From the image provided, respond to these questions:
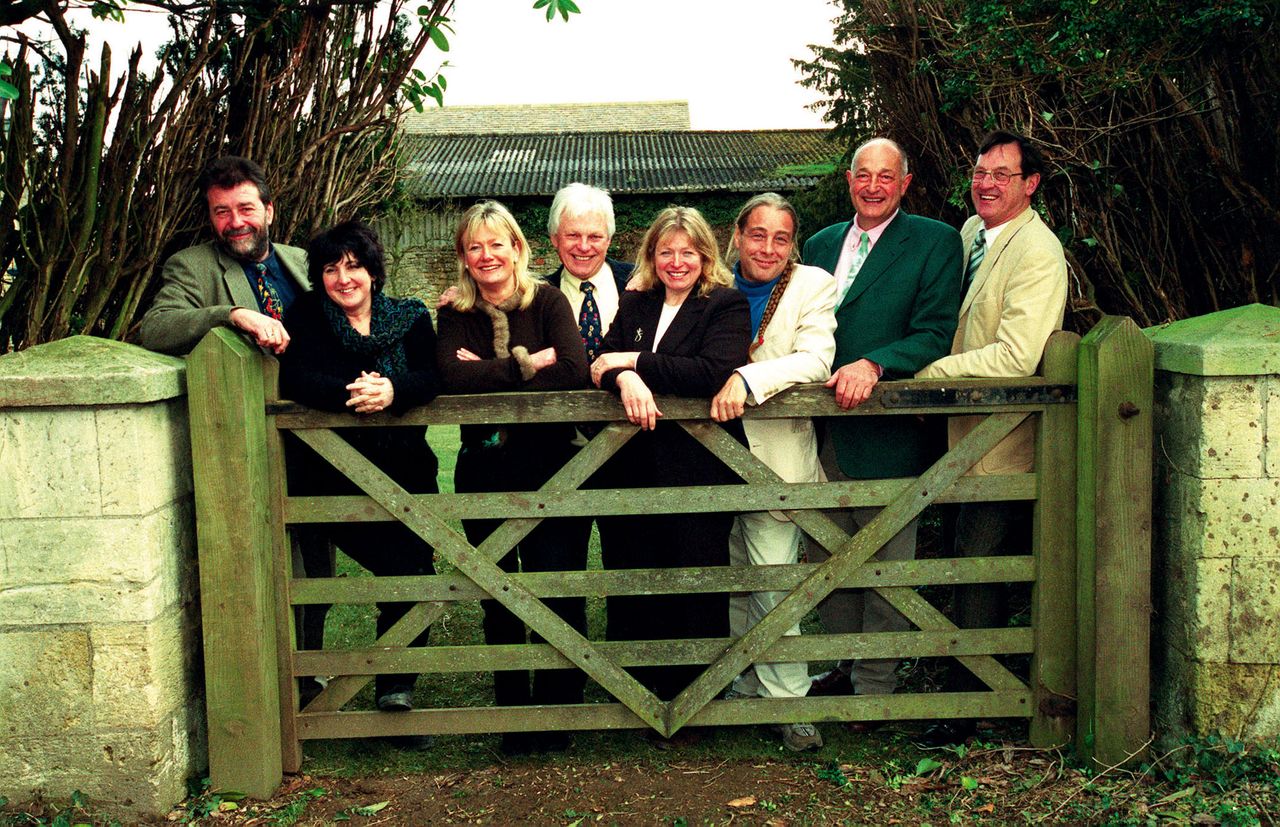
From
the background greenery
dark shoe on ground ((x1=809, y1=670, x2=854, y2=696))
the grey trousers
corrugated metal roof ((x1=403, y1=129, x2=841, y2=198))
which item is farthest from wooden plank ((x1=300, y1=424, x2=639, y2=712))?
corrugated metal roof ((x1=403, y1=129, x2=841, y2=198))

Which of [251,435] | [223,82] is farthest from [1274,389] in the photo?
[223,82]

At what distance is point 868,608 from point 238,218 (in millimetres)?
2839

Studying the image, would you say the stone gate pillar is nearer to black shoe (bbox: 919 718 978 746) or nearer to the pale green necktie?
black shoe (bbox: 919 718 978 746)

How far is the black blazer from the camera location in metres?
3.46

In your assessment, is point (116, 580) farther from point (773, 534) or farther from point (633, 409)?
point (773, 534)

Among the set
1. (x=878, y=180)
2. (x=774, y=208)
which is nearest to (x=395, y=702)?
(x=774, y=208)

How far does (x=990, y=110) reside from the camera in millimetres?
5301

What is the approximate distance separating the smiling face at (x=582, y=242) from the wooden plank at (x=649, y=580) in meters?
1.19

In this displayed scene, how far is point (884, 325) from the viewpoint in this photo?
3936mm

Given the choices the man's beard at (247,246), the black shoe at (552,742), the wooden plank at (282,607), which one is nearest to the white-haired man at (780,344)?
the black shoe at (552,742)

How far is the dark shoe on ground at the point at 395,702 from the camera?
372cm

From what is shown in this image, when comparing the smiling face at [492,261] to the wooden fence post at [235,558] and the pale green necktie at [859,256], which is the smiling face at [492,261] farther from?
the pale green necktie at [859,256]

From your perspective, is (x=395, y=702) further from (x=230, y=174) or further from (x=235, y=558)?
(x=230, y=174)

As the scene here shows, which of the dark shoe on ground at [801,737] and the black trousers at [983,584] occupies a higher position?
the black trousers at [983,584]
